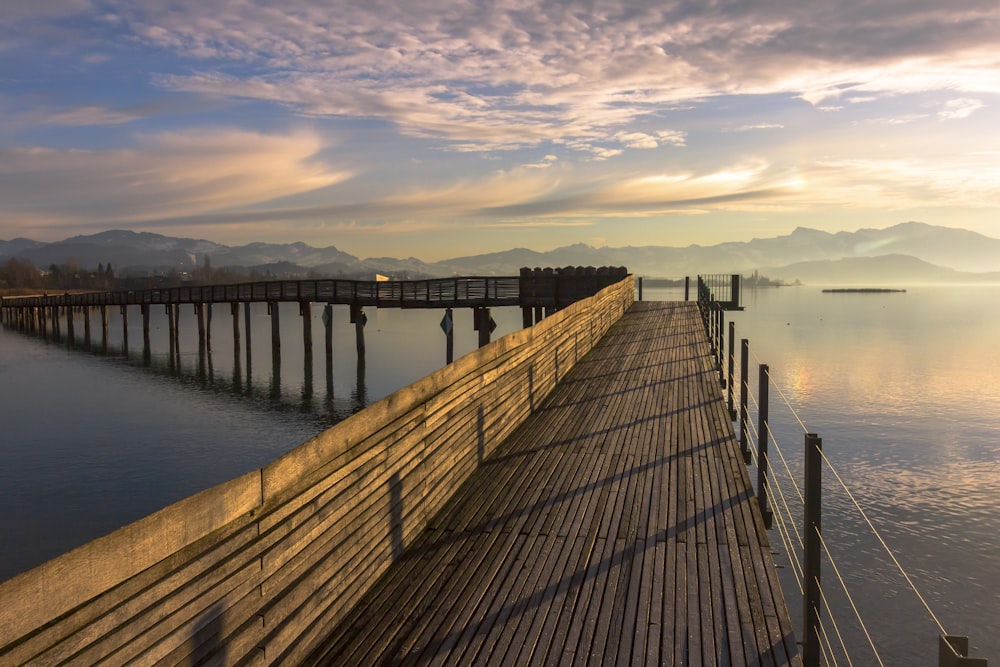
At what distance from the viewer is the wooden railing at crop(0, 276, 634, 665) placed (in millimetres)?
3016

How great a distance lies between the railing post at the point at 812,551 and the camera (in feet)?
15.5

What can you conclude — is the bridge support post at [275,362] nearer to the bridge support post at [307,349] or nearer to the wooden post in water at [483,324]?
the bridge support post at [307,349]

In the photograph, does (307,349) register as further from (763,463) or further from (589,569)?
(589,569)

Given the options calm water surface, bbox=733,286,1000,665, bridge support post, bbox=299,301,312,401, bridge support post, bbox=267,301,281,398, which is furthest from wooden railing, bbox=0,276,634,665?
bridge support post, bbox=299,301,312,401

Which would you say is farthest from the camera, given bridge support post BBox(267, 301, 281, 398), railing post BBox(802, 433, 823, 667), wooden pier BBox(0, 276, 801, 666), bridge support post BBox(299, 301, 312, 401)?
bridge support post BBox(299, 301, 312, 401)

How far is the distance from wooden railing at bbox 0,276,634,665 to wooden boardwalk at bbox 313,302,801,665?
346 millimetres

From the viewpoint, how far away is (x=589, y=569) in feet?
19.6

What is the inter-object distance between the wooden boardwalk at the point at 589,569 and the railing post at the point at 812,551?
15 cm

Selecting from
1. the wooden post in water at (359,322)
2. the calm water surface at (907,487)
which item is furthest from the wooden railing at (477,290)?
the calm water surface at (907,487)

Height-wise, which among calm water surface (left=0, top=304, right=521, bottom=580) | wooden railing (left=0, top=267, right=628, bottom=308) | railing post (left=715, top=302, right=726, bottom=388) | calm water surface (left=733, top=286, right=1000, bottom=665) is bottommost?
calm water surface (left=733, top=286, right=1000, bottom=665)

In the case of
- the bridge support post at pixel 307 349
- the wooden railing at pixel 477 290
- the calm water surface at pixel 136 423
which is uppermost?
the wooden railing at pixel 477 290

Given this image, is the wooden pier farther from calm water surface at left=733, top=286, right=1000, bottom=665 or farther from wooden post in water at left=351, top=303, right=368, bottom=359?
wooden post in water at left=351, top=303, right=368, bottom=359

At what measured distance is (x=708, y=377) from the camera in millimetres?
15234

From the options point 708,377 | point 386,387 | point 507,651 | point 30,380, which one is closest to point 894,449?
point 708,377
